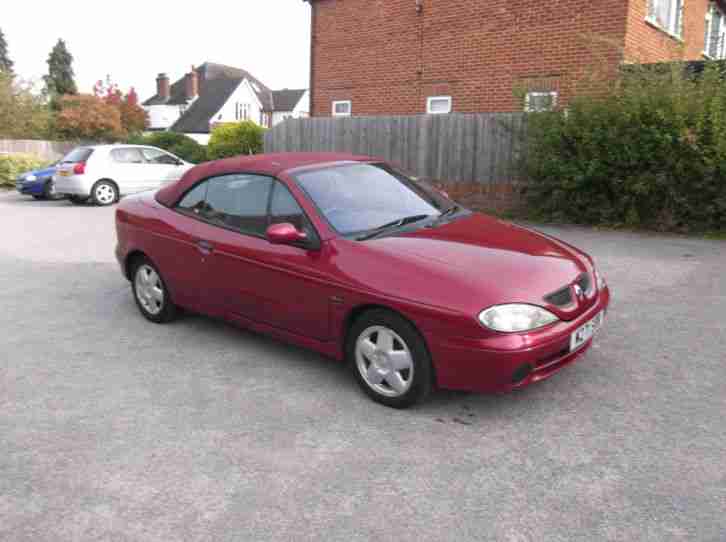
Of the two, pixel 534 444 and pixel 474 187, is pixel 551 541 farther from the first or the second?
pixel 474 187

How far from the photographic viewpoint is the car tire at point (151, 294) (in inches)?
230

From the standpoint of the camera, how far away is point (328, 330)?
4375 millimetres

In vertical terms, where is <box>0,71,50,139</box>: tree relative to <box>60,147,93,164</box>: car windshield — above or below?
above

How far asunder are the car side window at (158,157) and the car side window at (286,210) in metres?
13.3

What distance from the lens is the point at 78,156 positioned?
1652 centimetres

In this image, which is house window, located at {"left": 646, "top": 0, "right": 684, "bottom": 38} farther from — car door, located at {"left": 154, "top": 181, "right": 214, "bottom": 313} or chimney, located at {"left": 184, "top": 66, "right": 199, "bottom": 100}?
chimney, located at {"left": 184, "top": 66, "right": 199, "bottom": 100}

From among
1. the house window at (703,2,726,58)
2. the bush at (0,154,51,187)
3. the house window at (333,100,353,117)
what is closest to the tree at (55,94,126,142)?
the bush at (0,154,51,187)

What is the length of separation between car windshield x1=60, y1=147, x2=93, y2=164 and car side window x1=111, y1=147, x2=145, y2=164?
602mm

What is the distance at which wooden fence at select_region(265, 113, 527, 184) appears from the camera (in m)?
12.3

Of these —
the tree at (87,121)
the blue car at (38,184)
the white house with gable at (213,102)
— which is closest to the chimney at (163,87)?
the white house with gable at (213,102)

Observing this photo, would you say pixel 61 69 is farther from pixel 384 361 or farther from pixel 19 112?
pixel 384 361

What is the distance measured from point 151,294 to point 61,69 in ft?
271

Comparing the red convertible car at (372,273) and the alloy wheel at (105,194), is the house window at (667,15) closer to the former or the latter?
the red convertible car at (372,273)

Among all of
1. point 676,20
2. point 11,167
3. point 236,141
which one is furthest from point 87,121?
point 676,20
